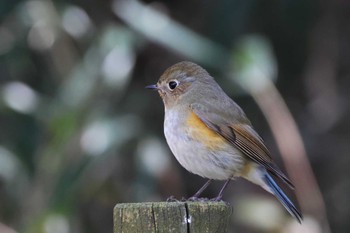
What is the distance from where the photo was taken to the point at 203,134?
5527 mm

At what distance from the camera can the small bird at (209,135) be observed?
5473 mm

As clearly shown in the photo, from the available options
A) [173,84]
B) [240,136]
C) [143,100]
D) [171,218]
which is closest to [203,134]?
[240,136]

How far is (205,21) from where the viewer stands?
8.38 metres

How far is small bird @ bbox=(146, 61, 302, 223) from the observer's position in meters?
5.47

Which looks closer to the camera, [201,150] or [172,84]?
[201,150]

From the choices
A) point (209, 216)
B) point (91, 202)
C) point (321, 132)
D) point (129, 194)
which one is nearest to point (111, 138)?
point (129, 194)

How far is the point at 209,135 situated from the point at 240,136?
0.72ft

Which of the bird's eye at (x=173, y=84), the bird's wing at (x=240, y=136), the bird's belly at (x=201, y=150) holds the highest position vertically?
the bird's eye at (x=173, y=84)

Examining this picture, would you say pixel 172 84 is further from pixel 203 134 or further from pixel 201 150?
pixel 201 150

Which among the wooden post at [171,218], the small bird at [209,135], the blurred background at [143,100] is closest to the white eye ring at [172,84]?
the small bird at [209,135]

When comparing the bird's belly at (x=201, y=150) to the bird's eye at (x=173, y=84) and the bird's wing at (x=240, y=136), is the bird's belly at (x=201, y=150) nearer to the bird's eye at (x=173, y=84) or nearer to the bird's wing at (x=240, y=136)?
the bird's wing at (x=240, y=136)

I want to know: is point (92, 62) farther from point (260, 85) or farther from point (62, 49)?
point (260, 85)

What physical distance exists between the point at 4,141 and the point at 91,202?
0.93 metres

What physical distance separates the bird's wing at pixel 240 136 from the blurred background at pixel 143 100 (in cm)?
135
